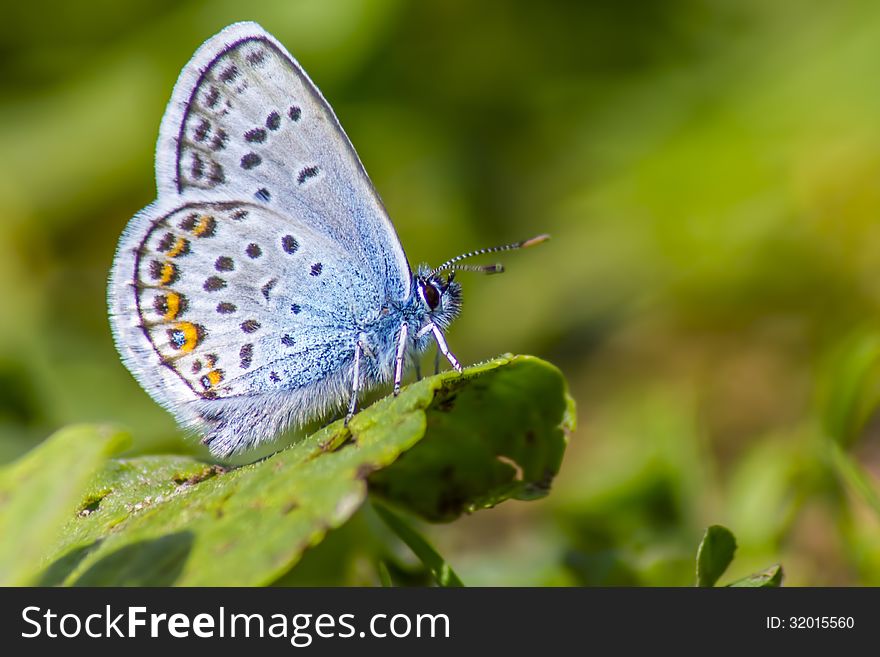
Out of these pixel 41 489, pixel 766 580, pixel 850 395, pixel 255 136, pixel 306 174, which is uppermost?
pixel 255 136

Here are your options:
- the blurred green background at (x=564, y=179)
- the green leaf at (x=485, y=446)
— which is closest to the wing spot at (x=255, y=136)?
the green leaf at (x=485, y=446)

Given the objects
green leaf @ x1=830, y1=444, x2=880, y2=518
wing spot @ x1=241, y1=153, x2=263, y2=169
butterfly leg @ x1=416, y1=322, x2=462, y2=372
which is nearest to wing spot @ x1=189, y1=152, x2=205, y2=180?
wing spot @ x1=241, y1=153, x2=263, y2=169

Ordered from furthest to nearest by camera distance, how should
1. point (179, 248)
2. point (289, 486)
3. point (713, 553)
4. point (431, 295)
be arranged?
point (431, 295) → point (179, 248) → point (713, 553) → point (289, 486)

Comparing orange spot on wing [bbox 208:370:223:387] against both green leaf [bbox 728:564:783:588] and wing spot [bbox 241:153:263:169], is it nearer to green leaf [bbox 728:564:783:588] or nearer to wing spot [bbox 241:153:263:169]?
wing spot [bbox 241:153:263:169]

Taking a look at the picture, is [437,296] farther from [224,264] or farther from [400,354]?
[224,264]

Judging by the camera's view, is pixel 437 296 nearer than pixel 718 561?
No


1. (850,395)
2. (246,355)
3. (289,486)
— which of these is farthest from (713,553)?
(246,355)

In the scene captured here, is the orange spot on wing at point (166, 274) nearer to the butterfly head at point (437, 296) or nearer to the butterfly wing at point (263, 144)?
the butterfly wing at point (263, 144)
